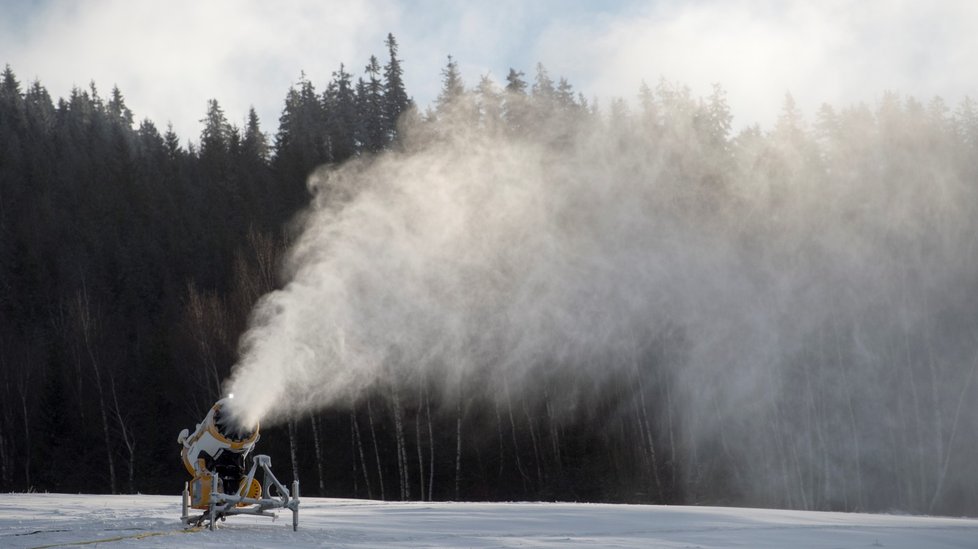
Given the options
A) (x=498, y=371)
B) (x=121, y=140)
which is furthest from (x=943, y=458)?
(x=121, y=140)

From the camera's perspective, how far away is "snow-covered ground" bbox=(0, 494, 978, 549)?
32.0 feet

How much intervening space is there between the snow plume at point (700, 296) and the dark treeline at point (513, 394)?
15 cm

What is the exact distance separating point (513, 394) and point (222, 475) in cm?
2832

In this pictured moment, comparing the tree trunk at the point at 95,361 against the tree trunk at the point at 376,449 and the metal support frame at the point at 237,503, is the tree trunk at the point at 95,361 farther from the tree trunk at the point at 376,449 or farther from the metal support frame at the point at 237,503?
the metal support frame at the point at 237,503

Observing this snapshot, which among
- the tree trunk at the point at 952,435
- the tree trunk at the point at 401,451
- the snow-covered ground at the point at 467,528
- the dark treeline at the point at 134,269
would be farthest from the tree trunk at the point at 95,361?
the tree trunk at the point at 952,435

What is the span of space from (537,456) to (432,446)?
470 centimetres

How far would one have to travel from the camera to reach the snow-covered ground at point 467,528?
9.75m

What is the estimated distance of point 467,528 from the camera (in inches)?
433

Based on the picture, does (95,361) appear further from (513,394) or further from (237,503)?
(237,503)

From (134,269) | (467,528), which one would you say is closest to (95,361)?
(134,269)

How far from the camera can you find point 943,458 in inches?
1378

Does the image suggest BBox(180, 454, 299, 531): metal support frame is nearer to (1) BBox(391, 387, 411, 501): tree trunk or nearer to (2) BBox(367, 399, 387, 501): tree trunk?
(1) BBox(391, 387, 411, 501): tree trunk

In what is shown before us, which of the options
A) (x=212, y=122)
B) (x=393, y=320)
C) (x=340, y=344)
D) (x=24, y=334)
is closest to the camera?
(x=340, y=344)

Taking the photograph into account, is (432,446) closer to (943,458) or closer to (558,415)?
(558,415)
